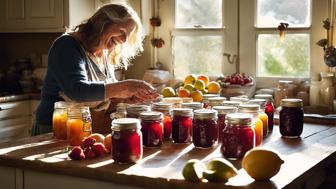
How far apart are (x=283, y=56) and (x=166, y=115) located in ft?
5.21

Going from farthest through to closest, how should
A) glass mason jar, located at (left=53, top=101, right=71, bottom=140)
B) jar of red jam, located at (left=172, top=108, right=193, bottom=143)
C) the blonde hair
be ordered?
1. the blonde hair
2. glass mason jar, located at (left=53, top=101, right=71, bottom=140)
3. jar of red jam, located at (left=172, top=108, right=193, bottom=143)

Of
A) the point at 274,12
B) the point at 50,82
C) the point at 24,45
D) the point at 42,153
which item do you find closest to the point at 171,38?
the point at 274,12

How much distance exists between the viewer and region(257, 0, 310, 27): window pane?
131 inches

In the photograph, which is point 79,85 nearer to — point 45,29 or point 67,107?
point 67,107

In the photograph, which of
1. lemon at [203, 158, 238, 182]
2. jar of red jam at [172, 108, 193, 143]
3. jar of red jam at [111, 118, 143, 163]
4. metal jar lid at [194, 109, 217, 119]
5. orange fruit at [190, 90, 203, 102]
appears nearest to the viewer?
lemon at [203, 158, 238, 182]

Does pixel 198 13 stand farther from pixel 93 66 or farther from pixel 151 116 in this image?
pixel 151 116

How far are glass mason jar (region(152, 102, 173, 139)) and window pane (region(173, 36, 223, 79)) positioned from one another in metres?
1.62

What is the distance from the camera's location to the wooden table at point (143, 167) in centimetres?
149

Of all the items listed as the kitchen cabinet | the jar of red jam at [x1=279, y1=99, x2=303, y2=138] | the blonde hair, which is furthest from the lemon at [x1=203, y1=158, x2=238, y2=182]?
the kitchen cabinet

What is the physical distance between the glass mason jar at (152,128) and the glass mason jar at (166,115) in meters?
0.12

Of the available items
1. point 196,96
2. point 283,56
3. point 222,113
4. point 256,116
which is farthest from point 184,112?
point 283,56

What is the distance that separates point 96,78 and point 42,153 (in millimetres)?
678

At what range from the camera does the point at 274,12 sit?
3.42 m

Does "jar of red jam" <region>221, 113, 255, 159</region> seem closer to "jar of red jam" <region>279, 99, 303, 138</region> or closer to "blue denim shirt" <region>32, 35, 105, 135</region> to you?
"jar of red jam" <region>279, 99, 303, 138</region>
